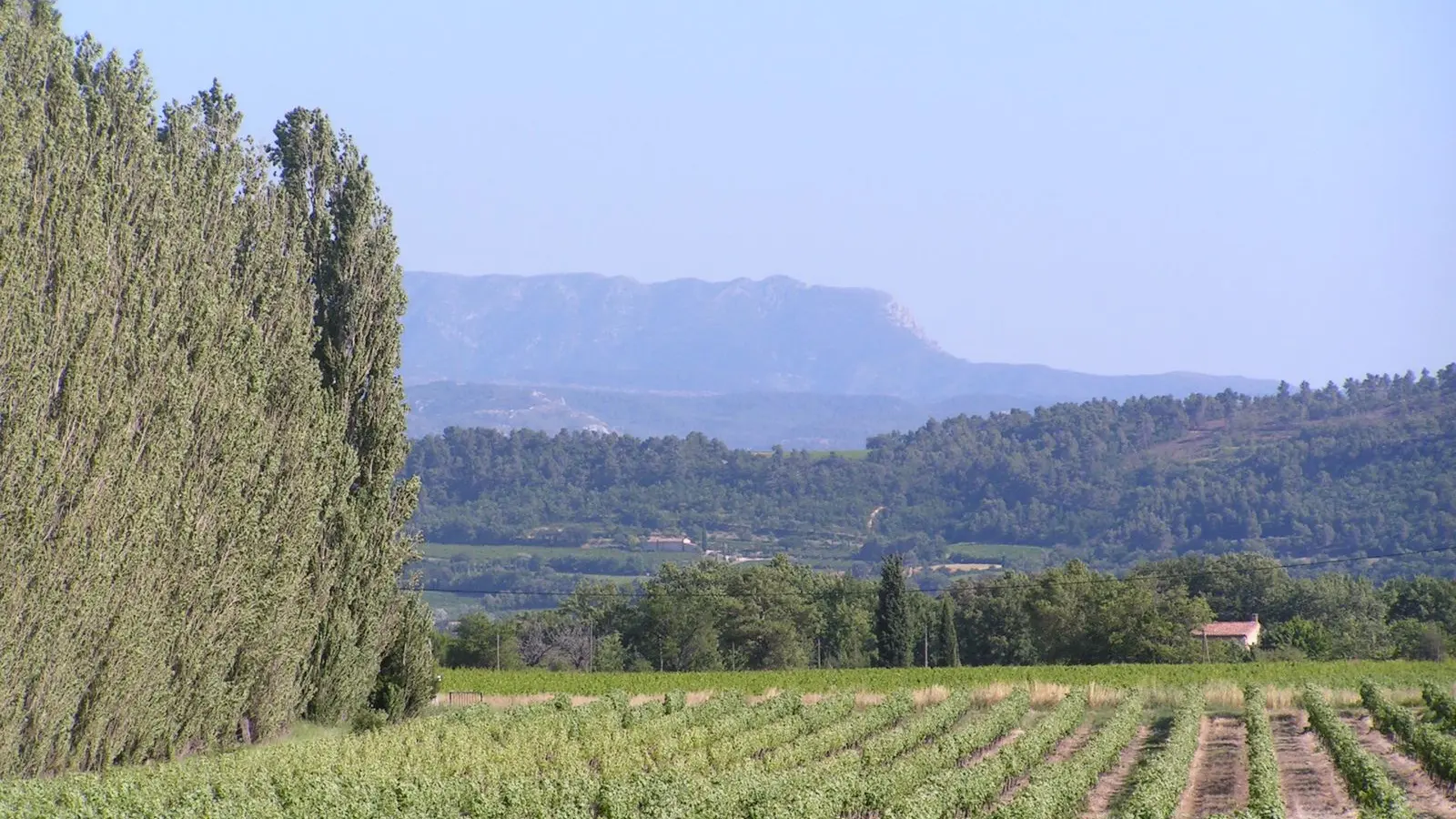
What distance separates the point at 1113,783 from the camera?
27844 mm

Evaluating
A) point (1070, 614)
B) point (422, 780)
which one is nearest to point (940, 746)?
point (422, 780)

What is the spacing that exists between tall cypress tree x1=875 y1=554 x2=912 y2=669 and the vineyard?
2783cm

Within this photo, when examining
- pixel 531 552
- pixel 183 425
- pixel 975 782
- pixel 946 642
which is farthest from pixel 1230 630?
pixel 531 552

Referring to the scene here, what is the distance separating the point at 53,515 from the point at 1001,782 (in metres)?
14.8

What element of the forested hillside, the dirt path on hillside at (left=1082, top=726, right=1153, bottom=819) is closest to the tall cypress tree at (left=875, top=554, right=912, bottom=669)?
the dirt path on hillside at (left=1082, top=726, right=1153, bottom=819)

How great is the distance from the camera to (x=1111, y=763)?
Answer: 97.4ft

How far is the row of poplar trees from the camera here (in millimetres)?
20141

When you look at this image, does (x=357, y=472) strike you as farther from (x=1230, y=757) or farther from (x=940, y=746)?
(x=1230, y=757)

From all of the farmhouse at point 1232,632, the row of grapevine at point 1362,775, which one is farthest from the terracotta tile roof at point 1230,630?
the row of grapevine at point 1362,775

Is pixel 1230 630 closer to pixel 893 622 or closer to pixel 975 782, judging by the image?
pixel 893 622

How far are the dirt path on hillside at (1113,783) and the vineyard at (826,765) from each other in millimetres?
78

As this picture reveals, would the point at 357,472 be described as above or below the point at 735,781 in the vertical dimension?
above

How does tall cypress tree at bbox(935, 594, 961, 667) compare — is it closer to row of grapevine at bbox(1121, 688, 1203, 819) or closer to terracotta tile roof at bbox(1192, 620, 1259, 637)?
terracotta tile roof at bbox(1192, 620, 1259, 637)

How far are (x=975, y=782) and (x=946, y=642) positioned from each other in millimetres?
51466
